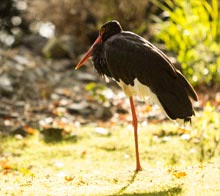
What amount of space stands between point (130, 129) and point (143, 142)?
0.76 meters

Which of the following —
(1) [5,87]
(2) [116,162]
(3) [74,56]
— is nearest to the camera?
(2) [116,162]

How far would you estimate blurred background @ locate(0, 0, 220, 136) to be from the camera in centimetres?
881

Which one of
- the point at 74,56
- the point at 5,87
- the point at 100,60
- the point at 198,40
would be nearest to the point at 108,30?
the point at 100,60

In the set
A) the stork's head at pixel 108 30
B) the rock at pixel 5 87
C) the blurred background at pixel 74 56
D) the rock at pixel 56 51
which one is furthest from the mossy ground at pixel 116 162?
the rock at pixel 56 51

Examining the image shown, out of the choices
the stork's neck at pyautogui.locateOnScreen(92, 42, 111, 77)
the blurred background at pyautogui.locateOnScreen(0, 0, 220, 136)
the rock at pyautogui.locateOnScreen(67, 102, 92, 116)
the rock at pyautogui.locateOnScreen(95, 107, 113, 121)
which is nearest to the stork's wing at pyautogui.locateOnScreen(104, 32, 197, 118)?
the stork's neck at pyautogui.locateOnScreen(92, 42, 111, 77)

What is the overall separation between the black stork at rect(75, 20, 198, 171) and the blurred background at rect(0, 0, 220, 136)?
6.49 ft

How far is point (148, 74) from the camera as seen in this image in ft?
16.2

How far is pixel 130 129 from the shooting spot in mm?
8008

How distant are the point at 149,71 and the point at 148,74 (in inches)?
1.1

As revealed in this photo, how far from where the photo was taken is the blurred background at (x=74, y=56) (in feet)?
28.9

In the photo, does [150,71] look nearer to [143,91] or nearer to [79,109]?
[143,91]

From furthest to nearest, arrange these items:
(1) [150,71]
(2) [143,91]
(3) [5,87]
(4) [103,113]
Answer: (3) [5,87] → (4) [103,113] → (2) [143,91] → (1) [150,71]

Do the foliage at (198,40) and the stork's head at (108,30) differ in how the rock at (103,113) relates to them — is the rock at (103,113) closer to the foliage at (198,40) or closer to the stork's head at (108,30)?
the foliage at (198,40)

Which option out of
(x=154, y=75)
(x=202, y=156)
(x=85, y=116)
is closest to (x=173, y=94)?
(x=154, y=75)
